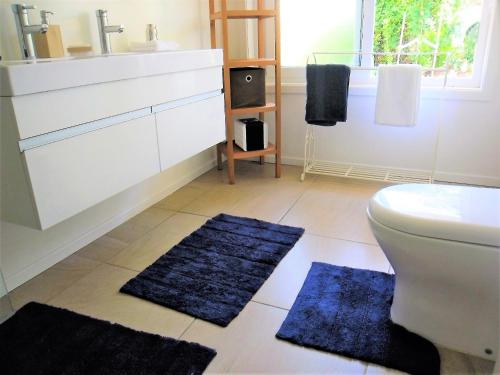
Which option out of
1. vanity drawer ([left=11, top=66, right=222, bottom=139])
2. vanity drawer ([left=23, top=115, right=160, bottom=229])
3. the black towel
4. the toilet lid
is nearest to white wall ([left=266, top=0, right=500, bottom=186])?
the black towel

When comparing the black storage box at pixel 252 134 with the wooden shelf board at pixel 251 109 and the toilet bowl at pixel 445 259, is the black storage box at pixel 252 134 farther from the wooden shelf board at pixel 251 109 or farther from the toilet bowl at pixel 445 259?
the toilet bowl at pixel 445 259

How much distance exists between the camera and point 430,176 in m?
2.46

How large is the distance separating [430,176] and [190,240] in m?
1.51

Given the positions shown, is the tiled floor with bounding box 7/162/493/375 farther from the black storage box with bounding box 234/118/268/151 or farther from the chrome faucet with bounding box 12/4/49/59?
the chrome faucet with bounding box 12/4/49/59

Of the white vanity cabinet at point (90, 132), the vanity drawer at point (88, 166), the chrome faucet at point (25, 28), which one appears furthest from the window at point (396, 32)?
the chrome faucet at point (25, 28)

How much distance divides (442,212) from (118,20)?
5.57ft

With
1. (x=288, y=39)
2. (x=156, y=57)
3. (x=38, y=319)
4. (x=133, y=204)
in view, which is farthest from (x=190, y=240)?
(x=288, y=39)

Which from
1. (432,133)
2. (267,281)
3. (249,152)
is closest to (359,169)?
(432,133)

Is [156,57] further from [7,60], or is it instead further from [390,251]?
[390,251]

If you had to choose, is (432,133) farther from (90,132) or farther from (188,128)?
(90,132)

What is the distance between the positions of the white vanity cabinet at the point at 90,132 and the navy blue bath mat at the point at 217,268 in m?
0.38

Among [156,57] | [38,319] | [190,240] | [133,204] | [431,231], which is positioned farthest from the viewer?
[133,204]

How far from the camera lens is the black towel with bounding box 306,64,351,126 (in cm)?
233

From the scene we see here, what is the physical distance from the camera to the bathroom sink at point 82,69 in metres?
1.13
